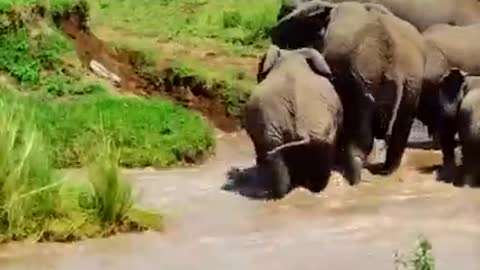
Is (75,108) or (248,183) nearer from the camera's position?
(248,183)

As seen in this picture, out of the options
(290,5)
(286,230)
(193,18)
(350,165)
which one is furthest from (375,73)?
(193,18)

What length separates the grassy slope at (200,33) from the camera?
1609 cm

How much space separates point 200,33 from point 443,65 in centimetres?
473

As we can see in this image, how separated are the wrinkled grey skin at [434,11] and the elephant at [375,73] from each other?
9.42 ft

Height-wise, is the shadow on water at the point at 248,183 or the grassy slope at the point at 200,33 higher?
the shadow on water at the point at 248,183

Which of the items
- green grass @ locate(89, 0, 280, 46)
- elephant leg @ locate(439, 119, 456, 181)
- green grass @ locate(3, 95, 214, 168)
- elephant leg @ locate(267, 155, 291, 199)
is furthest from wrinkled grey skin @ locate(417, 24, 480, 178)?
green grass @ locate(89, 0, 280, 46)

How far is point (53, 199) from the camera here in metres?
11.0

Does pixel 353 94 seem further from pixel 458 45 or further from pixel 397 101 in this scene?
pixel 458 45

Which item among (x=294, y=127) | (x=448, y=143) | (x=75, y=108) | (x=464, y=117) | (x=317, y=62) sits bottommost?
(x=448, y=143)

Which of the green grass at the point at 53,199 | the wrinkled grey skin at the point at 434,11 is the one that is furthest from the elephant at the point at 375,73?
the wrinkled grey skin at the point at 434,11

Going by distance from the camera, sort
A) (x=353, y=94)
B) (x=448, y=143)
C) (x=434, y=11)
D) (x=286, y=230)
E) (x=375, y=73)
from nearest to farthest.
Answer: (x=286, y=230)
(x=375, y=73)
(x=353, y=94)
(x=448, y=143)
(x=434, y=11)

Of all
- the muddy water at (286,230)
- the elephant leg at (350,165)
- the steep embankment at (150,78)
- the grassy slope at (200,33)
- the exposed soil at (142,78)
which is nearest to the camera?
the muddy water at (286,230)

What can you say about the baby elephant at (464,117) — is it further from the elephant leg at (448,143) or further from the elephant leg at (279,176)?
the elephant leg at (279,176)

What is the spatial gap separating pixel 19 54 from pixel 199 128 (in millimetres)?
2201
